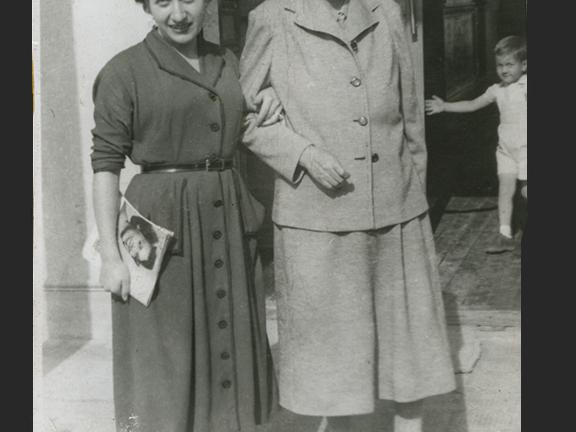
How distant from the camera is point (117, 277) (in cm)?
297

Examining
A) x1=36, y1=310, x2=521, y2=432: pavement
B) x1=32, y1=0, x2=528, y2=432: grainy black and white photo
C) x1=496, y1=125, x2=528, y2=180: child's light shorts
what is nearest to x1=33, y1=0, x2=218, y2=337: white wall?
x1=36, y1=310, x2=521, y2=432: pavement

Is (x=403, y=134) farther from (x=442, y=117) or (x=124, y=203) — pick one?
(x=442, y=117)

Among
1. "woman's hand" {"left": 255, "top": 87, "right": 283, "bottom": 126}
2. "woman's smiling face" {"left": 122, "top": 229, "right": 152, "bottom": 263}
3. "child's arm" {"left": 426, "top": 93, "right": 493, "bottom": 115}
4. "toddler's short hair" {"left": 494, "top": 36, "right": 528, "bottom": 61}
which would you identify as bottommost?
"woman's smiling face" {"left": 122, "top": 229, "right": 152, "bottom": 263}

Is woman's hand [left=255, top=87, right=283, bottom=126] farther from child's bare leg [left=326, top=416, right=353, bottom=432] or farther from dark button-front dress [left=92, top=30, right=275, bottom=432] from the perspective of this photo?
child's bare leg [left=326, top=416, right=353, bottom=432]

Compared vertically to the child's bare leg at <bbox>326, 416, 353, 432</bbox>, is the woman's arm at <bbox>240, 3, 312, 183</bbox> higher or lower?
higher

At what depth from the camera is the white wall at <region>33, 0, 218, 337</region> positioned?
430cm

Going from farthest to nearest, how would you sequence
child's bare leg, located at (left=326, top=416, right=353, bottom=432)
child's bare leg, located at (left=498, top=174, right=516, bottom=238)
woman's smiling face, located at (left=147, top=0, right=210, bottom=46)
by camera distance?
child's bare leg, located at (left=498, top=174, right=516, bottom=238) < child's bare leg, located at (left=326, top=416, right=353, bottom=432) < woman's smiling face, located at (left=147, top=0, right=210, bottom=46)

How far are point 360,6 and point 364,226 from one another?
80cm

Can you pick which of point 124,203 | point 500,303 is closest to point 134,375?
point 124,203

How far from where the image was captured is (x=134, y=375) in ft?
10.0

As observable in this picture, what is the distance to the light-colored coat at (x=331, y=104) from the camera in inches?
123

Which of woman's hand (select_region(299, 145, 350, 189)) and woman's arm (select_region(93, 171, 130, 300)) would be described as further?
woman's hand (select_region(299, 145, 350, 189))

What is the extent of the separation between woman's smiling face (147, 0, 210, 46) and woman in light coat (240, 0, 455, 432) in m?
0.30

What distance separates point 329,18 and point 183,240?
95 cm
